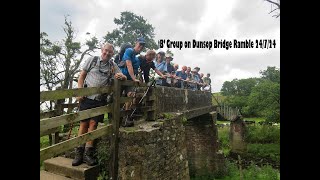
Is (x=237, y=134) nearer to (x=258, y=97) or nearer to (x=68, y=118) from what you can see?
(x=258, y=97)

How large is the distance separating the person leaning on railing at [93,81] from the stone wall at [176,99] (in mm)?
2103

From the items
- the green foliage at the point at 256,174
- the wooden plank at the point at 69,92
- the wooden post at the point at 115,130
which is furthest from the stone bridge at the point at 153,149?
the green foliage at the point at 256,174

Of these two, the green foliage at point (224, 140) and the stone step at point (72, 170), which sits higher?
the stone step at point (72, 170)

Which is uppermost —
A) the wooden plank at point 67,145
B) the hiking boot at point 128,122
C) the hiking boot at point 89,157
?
the hiking boot at point 128,122

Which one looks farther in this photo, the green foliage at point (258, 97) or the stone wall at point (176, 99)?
the green foliage at point (258, 97)

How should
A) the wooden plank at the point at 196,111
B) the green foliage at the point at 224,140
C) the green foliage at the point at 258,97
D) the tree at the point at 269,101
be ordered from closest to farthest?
1. the wooden plank at the point at 196,111
2. the tree at the point at 269,101
3. the green foliage at the point at 258,97
4. the green foliage at the point at 224,140

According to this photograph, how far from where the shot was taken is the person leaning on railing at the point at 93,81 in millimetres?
4699

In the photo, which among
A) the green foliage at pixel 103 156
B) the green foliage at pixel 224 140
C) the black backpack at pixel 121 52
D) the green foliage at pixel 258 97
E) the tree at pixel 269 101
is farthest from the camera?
the green foliage at pixel 224 140

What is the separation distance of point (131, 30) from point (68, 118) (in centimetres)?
2422

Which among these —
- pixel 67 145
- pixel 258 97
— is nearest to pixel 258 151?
pixel 258 97

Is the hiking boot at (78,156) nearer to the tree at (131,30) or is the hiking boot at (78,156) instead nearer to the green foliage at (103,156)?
the green foliage at (103,156)

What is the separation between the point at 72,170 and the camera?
4.37 m
